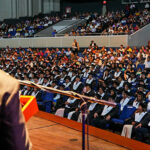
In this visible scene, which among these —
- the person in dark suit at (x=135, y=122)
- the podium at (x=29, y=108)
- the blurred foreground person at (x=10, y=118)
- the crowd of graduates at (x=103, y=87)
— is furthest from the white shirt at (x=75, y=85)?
the blurred foreground person at (x=10, y=118)

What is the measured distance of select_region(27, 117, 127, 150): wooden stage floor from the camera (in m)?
3.91

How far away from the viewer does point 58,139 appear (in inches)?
166

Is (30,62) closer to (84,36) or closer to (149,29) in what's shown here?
(84,36)

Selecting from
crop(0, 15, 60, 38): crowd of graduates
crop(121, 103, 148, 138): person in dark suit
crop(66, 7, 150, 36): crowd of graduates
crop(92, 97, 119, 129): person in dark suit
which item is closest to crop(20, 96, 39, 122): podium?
crop(121, 103, 148, 138): person in dark suit

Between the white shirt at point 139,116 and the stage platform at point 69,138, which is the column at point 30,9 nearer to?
the white shirt at point 139,116

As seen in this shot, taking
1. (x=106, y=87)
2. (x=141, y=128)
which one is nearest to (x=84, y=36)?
(x=106, y=87)

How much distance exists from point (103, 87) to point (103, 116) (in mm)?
1496

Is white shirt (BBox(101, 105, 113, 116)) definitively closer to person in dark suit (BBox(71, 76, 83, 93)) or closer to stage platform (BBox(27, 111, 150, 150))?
stage platform (BBox(27, 111, 150, 150))

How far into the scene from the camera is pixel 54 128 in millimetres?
4809

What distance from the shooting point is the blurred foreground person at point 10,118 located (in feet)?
2.45

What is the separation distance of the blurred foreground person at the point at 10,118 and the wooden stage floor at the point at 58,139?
317 cm

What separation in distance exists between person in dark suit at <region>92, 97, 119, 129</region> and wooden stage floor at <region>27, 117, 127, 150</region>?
1487 millimetres

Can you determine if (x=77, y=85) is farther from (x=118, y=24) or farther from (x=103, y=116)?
(x=118, y=24)

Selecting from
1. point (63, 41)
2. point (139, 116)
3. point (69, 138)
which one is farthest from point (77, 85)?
point (63, 41)
